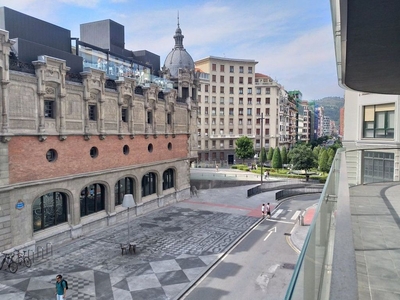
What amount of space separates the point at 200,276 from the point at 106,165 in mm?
12460

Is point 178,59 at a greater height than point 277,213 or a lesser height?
greater

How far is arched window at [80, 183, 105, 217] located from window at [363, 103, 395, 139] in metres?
19.1

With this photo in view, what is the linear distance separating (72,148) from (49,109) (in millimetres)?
3000

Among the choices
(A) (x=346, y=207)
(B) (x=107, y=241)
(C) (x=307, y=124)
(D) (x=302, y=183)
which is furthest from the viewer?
(C) (x=307, y=124)

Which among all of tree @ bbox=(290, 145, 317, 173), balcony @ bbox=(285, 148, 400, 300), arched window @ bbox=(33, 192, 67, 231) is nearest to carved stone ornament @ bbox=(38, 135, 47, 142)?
arched window @ bbox=(33, 192, 67, 231)

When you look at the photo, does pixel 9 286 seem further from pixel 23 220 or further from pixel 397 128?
pixel 397 128

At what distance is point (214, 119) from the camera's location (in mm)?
71000

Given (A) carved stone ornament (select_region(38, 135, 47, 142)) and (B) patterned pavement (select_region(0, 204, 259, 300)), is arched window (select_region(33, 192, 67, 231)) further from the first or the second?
(A) carved stone ornament (select_region(38, 135, 47, 142))

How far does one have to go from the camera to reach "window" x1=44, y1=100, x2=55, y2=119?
65.4ft

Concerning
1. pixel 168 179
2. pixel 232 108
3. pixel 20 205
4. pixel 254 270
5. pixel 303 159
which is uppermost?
pixel 232 108

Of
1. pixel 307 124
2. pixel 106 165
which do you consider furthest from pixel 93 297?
pixel 307 124

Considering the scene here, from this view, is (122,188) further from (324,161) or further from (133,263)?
(324,161)

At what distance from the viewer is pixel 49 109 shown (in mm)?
20188

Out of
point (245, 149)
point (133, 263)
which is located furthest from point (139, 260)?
point (245, 149)
